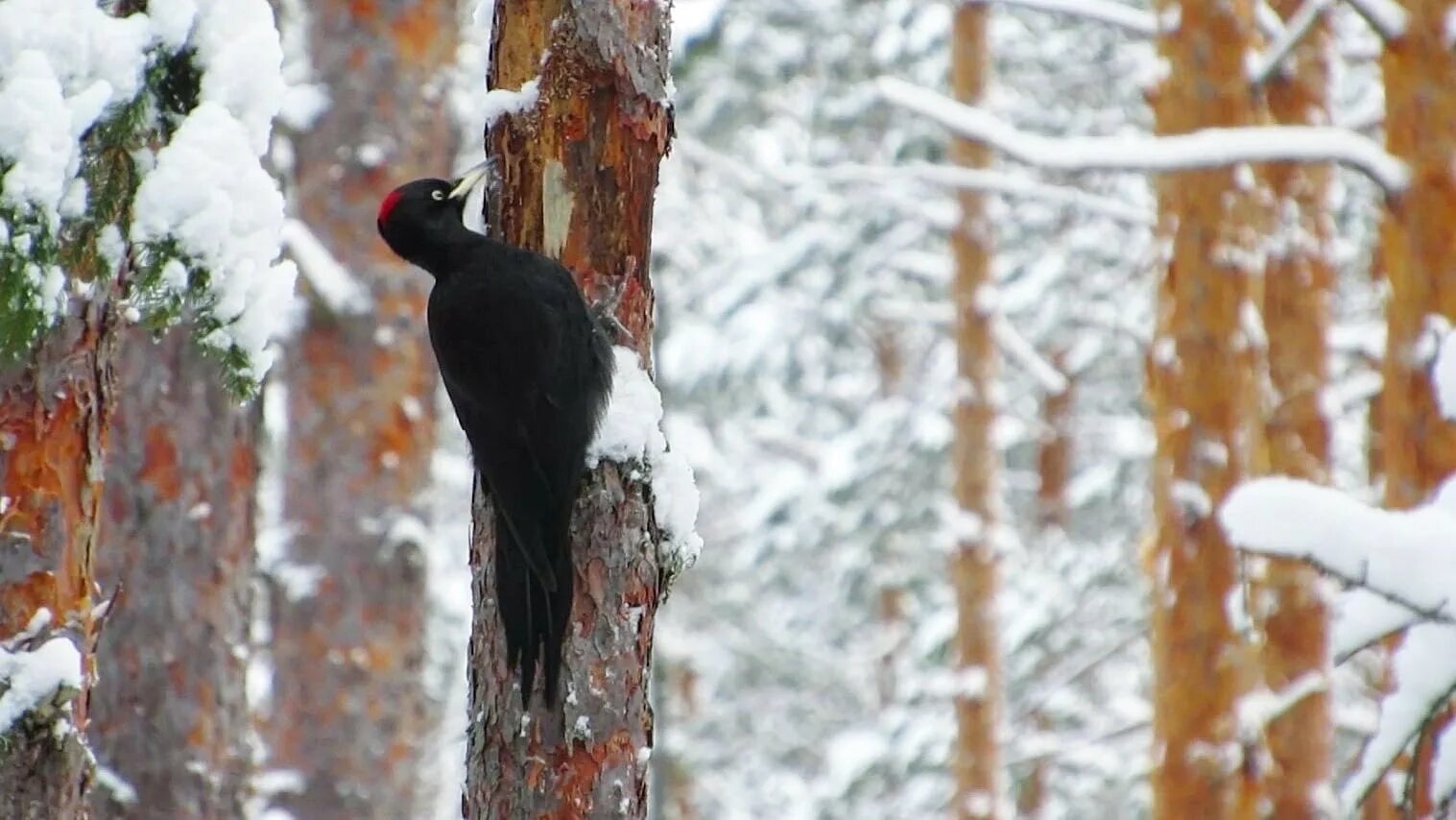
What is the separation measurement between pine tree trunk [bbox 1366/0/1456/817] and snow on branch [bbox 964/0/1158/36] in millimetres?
1665

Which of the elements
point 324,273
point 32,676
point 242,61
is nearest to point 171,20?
point 242,61

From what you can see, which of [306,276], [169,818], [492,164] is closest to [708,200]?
[306,276]

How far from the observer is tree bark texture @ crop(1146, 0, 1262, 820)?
281 inches

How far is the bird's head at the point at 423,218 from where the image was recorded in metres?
3.97

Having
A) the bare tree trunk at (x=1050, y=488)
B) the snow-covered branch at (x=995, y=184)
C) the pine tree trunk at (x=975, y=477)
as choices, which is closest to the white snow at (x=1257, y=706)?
the snow-covered branch at (x=995, y=184)

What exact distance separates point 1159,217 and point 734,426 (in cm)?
999

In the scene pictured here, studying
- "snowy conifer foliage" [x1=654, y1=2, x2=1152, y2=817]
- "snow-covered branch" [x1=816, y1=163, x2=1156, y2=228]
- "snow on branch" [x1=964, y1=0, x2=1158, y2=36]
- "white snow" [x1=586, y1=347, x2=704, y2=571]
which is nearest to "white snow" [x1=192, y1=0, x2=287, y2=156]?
"white snow" [x1=586, y1=347, x2=704, y2=571]

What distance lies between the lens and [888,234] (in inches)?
598

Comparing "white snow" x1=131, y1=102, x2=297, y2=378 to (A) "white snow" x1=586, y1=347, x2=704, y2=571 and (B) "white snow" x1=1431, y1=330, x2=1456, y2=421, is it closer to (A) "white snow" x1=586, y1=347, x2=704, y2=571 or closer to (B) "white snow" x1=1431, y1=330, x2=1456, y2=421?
(A) "white snow" x1=586, y1=347, x2=704, y2=571

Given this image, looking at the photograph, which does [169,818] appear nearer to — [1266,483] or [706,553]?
[1266,483]

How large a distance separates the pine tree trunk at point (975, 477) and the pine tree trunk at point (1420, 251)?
6462 millimetres

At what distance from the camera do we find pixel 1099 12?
7.21 meters

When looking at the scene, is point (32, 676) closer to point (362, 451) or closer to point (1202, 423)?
point (362, 451)

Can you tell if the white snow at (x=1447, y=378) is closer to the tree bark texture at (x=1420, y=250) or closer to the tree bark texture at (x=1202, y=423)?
the tree bark texture at (x=1420, y=250)
